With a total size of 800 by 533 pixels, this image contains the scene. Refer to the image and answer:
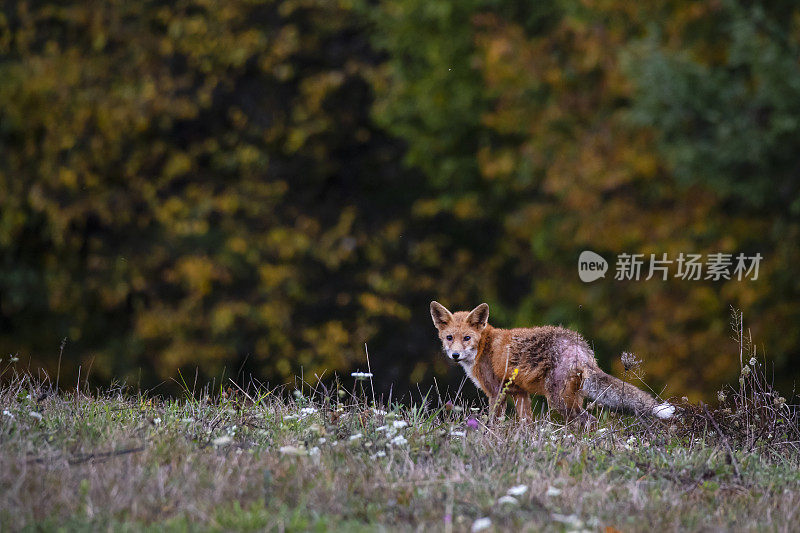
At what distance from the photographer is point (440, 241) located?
8.00m

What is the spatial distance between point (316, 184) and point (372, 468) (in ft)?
17.9

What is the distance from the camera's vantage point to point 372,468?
3.09 metres

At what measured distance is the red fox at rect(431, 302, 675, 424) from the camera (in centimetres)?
397

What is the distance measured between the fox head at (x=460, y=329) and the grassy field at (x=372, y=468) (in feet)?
0.87

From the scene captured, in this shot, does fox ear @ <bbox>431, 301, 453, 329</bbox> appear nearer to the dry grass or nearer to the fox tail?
the dry grass

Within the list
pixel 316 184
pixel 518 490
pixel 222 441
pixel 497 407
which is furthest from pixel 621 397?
pixel 316 184

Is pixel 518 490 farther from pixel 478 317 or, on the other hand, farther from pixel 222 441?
pixel 478 317

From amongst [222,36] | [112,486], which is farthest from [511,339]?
[222,36]

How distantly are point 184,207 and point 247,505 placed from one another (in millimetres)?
5645

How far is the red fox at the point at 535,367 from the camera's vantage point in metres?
3.97

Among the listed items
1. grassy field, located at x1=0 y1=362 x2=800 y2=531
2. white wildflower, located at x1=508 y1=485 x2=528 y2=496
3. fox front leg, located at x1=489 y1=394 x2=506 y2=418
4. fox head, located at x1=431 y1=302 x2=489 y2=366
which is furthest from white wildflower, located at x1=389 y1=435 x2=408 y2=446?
fox head, located at x1=431 y1=302 x2=489 y2=366

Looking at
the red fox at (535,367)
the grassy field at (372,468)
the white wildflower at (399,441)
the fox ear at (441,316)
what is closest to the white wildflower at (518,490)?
the grassy field at (372,468)

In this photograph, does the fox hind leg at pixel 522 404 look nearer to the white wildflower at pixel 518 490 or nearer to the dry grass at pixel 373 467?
the dry grass at pixel 373 467

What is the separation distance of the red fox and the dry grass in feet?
0.40
